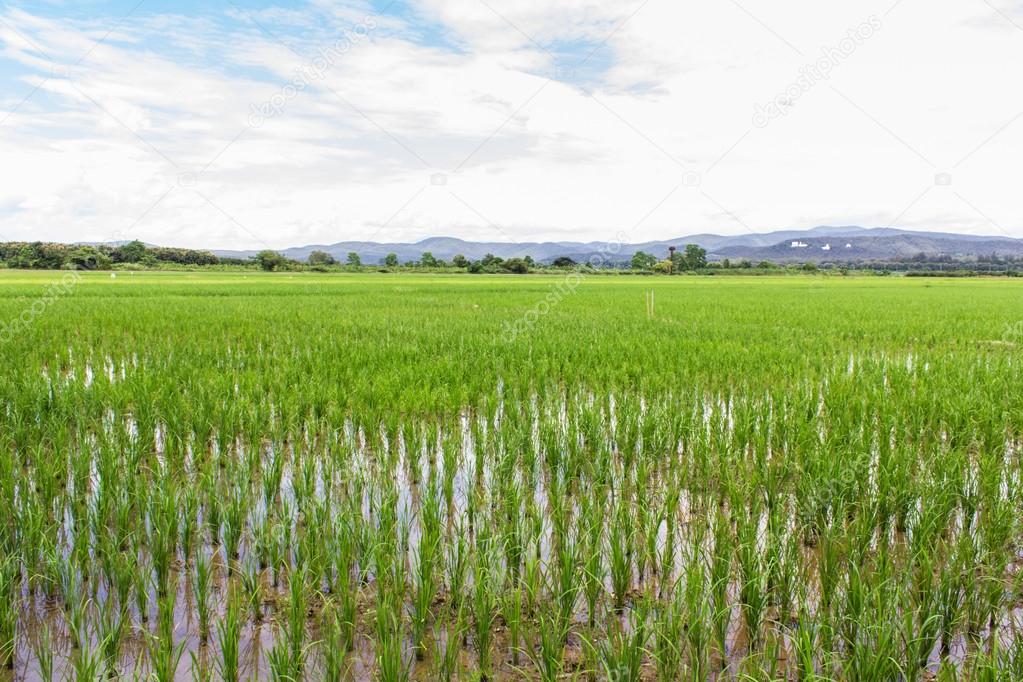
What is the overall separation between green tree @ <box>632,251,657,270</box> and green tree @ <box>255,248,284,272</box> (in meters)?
42.8

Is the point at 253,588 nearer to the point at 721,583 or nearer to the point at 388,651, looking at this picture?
the point at 388,651

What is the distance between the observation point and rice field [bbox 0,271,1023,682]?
2.29 metres

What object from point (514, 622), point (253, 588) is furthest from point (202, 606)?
point (514, 622)

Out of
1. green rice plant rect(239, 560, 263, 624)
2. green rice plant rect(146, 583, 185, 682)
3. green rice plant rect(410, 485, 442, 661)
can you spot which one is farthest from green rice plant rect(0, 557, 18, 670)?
green rice plant rect(410, 485, 442, 661)

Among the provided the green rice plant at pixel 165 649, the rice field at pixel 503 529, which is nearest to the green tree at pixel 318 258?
the rice field at pixel 503 529

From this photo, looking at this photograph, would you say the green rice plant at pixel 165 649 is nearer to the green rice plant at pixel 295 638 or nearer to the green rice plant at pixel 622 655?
the green rice plant at pixel 295 638

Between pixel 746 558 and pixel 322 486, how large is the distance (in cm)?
252

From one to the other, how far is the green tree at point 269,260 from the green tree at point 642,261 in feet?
141

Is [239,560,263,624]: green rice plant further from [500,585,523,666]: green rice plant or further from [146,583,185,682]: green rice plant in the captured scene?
[500,585,523,666]: green rice plant

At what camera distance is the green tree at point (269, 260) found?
72.9 metres

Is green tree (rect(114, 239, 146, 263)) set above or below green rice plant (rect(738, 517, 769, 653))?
above

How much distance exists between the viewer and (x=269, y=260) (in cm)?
7331

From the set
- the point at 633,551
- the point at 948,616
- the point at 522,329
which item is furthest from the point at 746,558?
the point at 522,329

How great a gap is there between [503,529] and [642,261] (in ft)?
277
